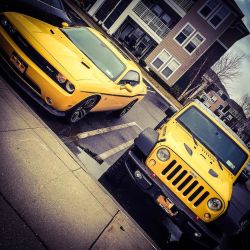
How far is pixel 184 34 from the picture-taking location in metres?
29.6

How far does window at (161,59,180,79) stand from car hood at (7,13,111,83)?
2524 cm

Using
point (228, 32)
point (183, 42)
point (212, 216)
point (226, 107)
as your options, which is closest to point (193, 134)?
point (212, 216)

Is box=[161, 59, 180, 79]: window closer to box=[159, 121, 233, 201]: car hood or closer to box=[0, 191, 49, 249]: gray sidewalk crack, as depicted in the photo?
box=[159, 121, 233, 201]: car hood

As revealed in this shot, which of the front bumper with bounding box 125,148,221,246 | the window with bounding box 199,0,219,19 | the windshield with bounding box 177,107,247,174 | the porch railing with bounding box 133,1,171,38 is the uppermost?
the window with bounding box 199,0,219,19

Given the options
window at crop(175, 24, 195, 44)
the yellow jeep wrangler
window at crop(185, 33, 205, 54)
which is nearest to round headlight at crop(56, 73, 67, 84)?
the yellow jeep wrangler

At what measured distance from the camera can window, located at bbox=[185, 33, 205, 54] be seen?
94.9ft

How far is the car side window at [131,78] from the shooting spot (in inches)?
274

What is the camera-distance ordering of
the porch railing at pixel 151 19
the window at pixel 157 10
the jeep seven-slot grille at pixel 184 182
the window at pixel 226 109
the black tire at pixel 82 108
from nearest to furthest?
the jeep seven-slot grille at pixel 184 182 < the black tire at pixel 82 108 < the porch railing at pixel 151 19 < the window at pixel 157 10 < the window at pixel 226 109

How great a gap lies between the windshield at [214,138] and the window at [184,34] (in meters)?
25.9

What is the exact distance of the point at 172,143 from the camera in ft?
15.5

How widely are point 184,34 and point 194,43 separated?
1583mm

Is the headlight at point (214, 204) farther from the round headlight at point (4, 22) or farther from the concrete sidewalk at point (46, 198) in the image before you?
the round headlight at point (4, 22)

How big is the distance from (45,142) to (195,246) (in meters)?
3.11

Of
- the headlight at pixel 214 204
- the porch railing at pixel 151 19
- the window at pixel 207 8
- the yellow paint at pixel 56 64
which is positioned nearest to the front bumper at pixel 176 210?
the headlight at pixel 214 204
